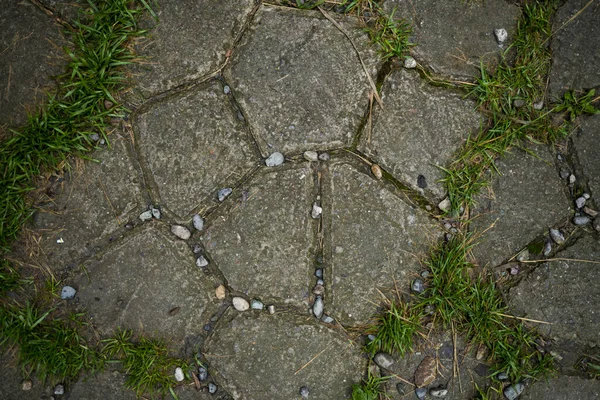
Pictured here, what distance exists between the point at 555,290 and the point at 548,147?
67 cm

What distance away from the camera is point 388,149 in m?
2.31

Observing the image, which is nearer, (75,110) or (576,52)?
(75,110)

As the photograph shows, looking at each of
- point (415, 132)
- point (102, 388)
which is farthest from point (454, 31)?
point (102, 388)

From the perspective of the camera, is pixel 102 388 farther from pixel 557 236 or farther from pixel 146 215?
pixel 557 236

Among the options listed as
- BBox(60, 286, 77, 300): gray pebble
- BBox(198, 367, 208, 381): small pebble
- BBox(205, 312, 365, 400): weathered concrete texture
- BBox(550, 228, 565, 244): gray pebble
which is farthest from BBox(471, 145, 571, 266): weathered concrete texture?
BBox(60, 286, 77, 300): gray pebble

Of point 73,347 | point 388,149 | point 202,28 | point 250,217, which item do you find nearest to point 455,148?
point 388,149

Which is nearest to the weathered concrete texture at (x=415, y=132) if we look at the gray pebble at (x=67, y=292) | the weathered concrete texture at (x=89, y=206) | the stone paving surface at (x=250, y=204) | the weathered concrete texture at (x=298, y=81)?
the stone paving surface at (x=250, y=204)

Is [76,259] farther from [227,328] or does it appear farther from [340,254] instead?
[340,254]

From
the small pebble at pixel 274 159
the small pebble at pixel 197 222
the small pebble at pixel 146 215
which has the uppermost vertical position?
the small pebble at pixel 274 159

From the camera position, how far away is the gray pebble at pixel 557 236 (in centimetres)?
231

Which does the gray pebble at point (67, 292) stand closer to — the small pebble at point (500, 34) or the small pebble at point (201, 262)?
the small pebble at point (201, 262)

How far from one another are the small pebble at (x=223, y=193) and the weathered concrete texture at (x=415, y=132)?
64 centimetres

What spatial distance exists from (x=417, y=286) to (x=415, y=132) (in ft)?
2.34

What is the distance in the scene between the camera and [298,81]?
7.52 feet
